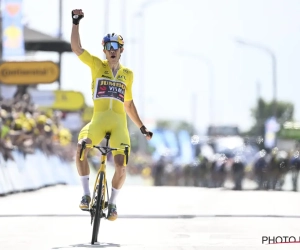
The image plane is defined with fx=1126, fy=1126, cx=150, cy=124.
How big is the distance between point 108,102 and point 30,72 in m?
28.3

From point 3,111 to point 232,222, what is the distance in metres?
10.6

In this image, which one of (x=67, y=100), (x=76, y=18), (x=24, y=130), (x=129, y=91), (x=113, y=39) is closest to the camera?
(x=113, y=39)

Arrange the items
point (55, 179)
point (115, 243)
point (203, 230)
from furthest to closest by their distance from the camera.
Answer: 1. point (55, 179)
2. point (203, 230)
3. point (115, 243)

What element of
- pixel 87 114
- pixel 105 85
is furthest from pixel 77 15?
pixel 87 114

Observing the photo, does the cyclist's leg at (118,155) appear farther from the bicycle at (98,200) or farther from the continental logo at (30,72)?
the continental logo at (30,72)

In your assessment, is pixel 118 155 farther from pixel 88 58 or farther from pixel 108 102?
pixel 88 58

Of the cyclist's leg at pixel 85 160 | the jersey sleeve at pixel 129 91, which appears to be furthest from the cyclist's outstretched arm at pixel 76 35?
the cyclist's leg at pixel 85 160

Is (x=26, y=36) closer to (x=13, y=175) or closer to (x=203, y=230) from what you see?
(x=13, y=175)

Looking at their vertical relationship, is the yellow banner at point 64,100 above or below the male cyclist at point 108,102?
above

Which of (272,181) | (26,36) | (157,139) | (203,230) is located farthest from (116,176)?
(157,139)

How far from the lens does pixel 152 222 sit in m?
15.5

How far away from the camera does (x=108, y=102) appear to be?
12.3m

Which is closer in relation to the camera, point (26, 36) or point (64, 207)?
point (64, 207)

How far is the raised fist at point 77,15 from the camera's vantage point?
12359 mm
